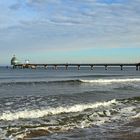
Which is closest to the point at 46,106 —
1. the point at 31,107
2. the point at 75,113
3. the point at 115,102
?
the point at 31,107

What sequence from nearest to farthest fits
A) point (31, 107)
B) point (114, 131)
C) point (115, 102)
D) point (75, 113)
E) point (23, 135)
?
point (23, 135) < point (114, 131) < point (75, 113) < point (31, 107) < point (115, 102)

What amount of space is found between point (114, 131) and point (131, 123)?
6.57ft

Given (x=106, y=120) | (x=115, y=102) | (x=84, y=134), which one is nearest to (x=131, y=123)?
(x=106, y=120)

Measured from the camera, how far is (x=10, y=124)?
14.1 metres

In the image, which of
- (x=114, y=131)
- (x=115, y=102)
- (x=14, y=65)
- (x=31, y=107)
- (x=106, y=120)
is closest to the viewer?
(x=114, y=131)

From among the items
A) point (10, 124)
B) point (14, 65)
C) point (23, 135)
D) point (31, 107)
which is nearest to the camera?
point (23, 135)

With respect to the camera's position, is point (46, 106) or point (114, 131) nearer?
point (114, 131)

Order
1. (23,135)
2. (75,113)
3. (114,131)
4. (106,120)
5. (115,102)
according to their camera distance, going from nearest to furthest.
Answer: (23,135) < (114,131) < (106,120) < (75,113) < (115,102)

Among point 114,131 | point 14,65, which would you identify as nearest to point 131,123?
point 114,131

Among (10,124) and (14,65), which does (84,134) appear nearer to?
(10,124)

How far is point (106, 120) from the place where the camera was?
50.5ft

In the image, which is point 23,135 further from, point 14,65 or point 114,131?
point 14,65

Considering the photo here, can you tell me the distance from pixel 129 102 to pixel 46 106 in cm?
539

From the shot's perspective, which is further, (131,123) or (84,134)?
(131,123)
